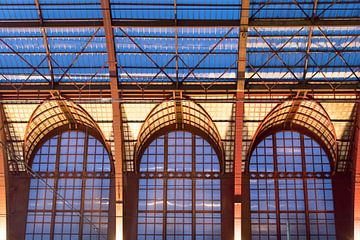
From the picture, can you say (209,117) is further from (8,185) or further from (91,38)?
(8,185)

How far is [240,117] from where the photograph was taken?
44.2 m

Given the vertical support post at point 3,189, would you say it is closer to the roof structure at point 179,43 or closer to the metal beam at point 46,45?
the roof structure at point 179,43

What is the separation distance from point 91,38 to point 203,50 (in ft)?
→ 28.8

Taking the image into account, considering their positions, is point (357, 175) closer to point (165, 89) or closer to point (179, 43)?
point (165, 89)

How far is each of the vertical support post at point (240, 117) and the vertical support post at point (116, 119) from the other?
9.47 metres

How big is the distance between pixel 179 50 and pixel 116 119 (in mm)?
7747

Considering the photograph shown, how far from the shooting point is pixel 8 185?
4953 centimetres

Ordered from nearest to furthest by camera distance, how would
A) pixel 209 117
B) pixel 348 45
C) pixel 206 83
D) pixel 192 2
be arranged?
pixel 192 2
pixel 348 45
pixel 206 83
pixel 209 117

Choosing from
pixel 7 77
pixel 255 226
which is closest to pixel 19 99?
pixel 7 77

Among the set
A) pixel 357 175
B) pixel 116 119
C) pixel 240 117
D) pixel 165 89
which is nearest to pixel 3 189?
pixel 116 119

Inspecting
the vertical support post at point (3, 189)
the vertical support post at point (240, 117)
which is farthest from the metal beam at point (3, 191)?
the vertical support post at point (240, 117)

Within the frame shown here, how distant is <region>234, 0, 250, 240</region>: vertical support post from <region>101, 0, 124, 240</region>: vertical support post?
9466 millimetres

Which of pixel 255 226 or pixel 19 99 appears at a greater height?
pixel 19 99

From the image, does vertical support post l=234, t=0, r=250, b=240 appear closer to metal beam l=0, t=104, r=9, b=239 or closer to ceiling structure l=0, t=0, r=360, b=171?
ceiling structure l=0, t=0, r=360, b=171
